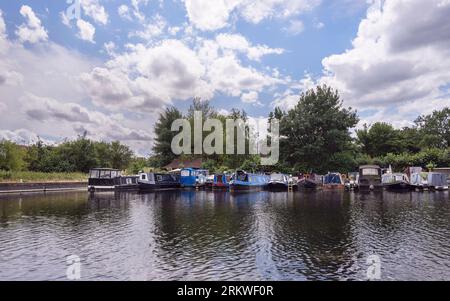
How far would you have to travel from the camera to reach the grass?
45662 mm

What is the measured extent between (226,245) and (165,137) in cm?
7419

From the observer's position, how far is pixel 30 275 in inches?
434

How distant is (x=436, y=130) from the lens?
89.9 m

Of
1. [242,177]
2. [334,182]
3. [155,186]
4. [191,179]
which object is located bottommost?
[155,186]

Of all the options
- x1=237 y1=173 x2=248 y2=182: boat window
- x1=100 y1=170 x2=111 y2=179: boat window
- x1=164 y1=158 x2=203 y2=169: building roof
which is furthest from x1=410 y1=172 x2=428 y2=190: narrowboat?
x1=100 y1=170 x2=111 y2=179: boat window

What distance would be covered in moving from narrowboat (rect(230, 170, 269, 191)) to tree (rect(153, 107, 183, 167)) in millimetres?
37523

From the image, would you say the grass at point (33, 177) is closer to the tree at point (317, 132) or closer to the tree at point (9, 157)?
the tree at point (9, 157)

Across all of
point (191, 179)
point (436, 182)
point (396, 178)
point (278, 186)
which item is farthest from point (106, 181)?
point (436, 182)

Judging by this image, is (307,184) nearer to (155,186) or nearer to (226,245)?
(155,186)

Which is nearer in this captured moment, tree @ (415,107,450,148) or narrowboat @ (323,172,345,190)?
narrowboat @ (323,172,345,190)

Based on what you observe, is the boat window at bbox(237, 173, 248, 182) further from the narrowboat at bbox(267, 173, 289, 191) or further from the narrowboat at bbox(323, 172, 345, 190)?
the narrowboat at bbox(323, 172, 345, 190)

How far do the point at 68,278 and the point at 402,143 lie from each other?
87.8 meters
